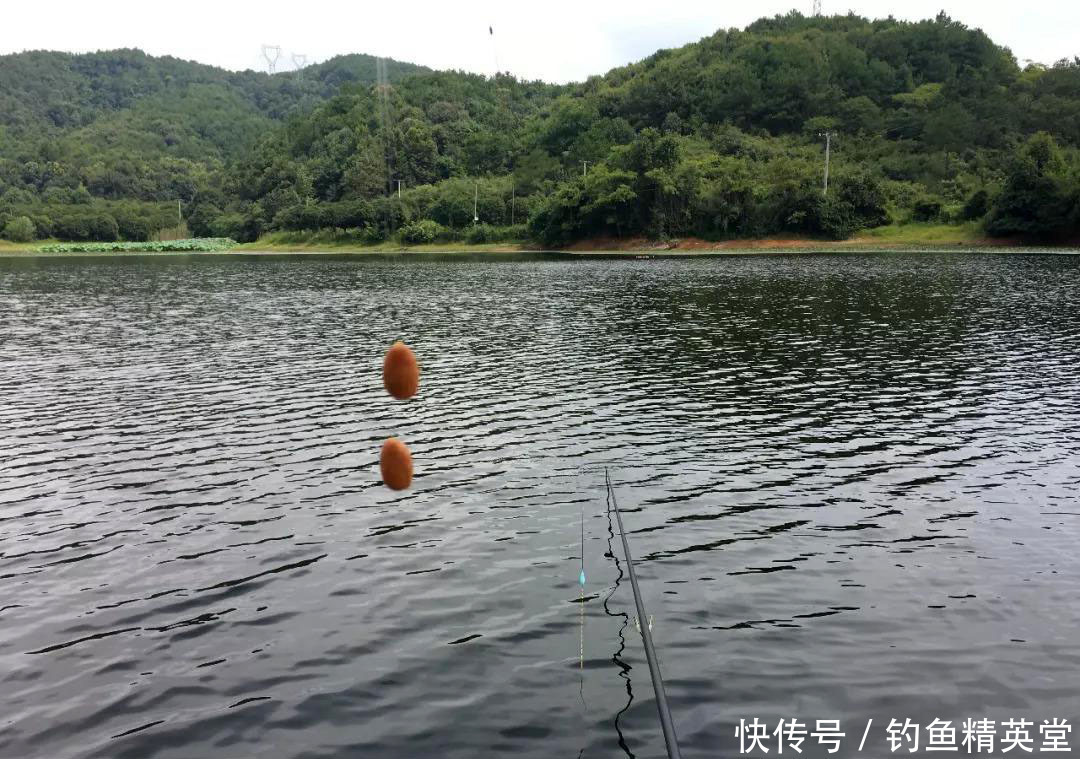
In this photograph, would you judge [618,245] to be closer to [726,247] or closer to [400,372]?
[726,247]

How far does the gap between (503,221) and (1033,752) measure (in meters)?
170

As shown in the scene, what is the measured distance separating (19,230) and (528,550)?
212 metres

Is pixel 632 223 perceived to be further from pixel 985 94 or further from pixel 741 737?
pixel 741 737

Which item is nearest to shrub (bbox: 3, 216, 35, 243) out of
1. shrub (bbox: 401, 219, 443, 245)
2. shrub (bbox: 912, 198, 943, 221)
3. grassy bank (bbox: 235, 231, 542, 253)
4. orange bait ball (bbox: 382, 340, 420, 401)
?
grassy bank (bbox: 235, 231, 542, 253)

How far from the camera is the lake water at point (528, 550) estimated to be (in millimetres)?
10344

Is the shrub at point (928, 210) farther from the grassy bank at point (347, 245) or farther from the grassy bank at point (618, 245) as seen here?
the grassy bank at point (347, 245)

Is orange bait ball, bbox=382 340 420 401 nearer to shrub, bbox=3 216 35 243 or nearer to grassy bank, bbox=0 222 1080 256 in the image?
grassy bank, bbox=0 222 1080 256

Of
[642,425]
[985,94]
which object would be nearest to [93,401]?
[642,425]

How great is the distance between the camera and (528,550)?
15.0 metres

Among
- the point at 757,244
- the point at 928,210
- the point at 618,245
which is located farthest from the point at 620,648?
the point at 618,245

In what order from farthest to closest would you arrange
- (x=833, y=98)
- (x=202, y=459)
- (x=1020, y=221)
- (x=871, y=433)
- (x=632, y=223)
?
1. (x=833, y=98)
2. (x=632, y=223)
3. (x=1020, y=221)
4. (x=871, y=433)
5. (x=202, y=459)

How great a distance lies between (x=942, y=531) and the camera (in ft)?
51.5

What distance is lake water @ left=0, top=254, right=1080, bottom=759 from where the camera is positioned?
10344 millimetres

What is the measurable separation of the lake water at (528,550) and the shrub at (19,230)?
599 feet
